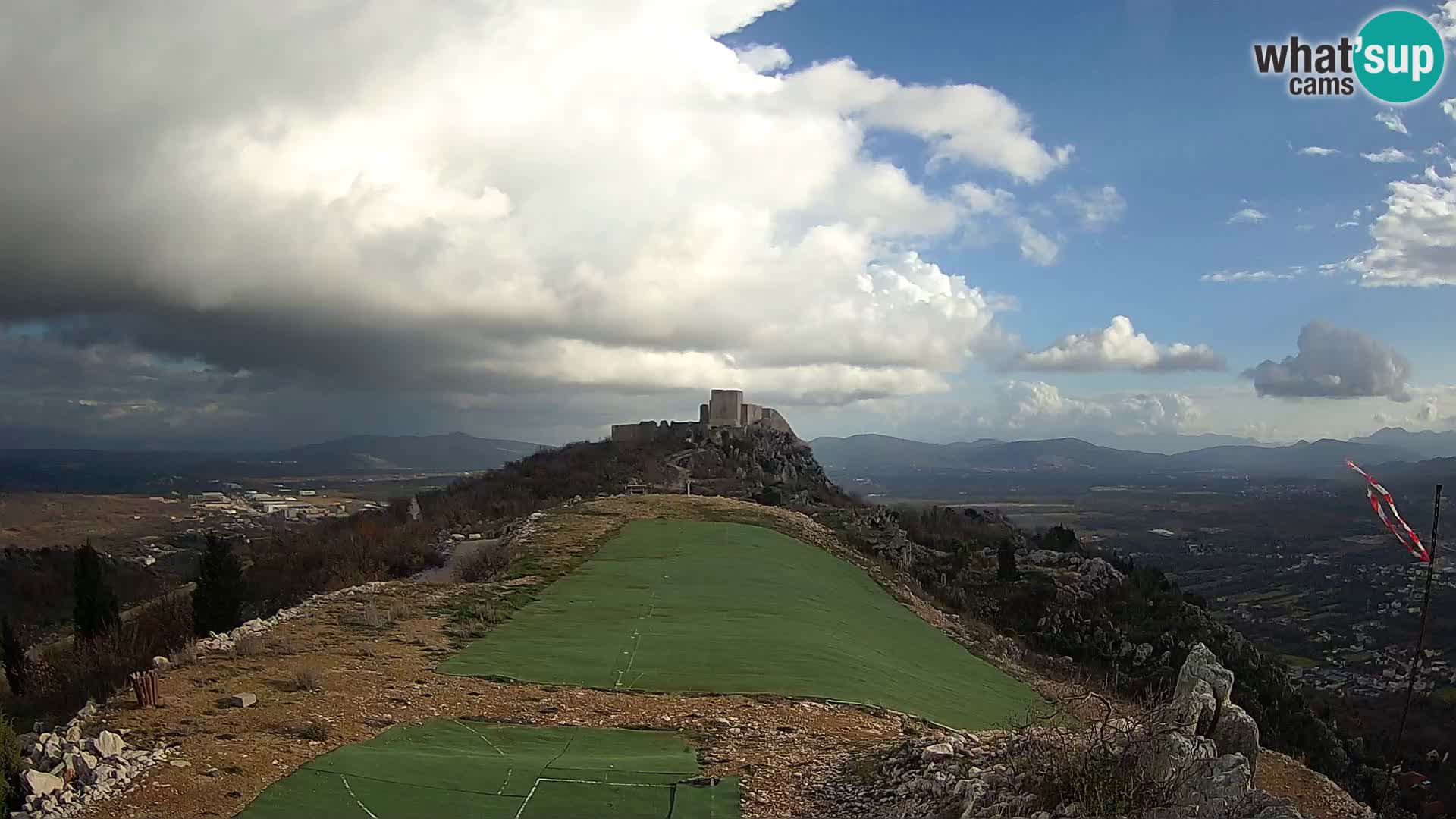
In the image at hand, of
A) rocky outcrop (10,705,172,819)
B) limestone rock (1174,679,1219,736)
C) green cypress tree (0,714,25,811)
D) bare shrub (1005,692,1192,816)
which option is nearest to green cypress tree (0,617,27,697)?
rocky outcrop (10,705,172,819)

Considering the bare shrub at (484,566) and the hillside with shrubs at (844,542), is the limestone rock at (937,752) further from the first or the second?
the bare shrub at (484,566)

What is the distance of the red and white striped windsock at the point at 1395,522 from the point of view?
582 cm

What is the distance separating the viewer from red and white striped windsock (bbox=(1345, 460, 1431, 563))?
582 centimetres

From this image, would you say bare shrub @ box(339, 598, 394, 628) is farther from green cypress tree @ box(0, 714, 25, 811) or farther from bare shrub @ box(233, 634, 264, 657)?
green cypress tree @ box(0, 714, 25, 811)

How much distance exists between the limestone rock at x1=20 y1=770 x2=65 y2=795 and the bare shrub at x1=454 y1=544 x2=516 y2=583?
13273 mm

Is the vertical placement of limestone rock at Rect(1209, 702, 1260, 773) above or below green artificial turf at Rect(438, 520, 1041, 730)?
above

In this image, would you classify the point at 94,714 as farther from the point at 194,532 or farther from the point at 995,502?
the point at 995,502

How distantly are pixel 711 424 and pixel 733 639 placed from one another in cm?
5684

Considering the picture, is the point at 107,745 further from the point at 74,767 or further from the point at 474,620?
the point at 474,620

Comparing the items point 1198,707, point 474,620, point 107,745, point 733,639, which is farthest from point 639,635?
point 1198,707

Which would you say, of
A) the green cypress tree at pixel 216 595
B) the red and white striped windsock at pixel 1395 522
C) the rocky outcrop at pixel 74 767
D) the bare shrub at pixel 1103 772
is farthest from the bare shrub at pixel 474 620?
the red and white striped windsock at pixel 1395 522

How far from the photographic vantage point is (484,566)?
71.9ft

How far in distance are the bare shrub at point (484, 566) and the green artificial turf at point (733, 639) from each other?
1.97 metres

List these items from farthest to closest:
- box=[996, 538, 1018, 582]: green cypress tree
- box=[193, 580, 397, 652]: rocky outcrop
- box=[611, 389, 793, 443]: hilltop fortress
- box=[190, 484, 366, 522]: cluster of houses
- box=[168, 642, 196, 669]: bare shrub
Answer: box=[190, 484, 366, 522]: cluster of houses < box=[611, 389, 793, 443]: hilltop fortress < box=[996, 538, 1018, 582]: green cypress tree < box=[193, 580, 397, 652]: rocky outcrop < box=[168, 642, 196, 669]: bare shrub
